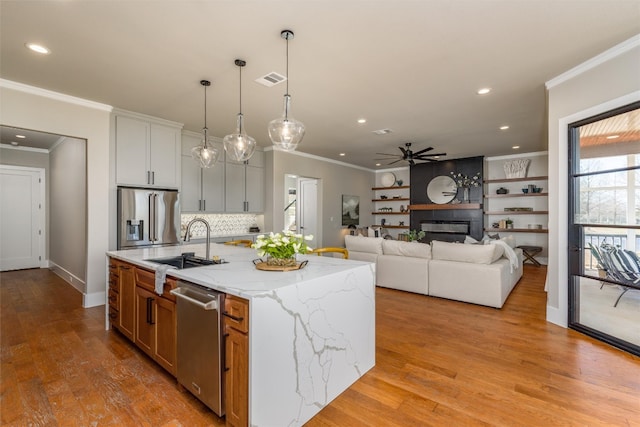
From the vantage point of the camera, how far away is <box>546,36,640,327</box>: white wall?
2748 mm

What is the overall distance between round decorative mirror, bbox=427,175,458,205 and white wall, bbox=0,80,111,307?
7608 millimetres

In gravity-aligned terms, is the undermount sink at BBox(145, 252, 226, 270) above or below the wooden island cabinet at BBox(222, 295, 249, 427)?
above

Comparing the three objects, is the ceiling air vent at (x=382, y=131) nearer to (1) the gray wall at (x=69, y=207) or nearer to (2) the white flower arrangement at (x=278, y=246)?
(2) the white flower arrangement at (x=278, y=246)

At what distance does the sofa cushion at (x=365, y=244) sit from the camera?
16.6 ft

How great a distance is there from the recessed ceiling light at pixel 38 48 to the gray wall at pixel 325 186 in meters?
4.10

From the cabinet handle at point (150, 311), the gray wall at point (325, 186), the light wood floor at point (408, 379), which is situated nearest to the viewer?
the light wood floor at point (408, 379)

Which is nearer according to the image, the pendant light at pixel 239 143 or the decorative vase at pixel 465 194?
the pendant light at pixel 239 143

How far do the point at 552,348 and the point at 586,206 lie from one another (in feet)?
4.96

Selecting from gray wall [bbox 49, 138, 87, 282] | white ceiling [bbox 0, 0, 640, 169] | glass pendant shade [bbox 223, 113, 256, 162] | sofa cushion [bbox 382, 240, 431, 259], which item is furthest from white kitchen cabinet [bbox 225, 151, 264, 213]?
sofa cushion [bbox 382, 240, 431, 259]

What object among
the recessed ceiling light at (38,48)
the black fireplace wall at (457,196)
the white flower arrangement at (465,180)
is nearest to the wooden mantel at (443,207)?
the black fireplace wall at (457,196)

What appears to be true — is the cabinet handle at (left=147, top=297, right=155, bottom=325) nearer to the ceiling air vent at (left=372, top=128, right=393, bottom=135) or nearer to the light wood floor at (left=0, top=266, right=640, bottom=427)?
the light wood floor at (left=0, top=266, right=640, bottom=427)

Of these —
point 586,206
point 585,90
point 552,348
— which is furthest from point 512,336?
point 585,90

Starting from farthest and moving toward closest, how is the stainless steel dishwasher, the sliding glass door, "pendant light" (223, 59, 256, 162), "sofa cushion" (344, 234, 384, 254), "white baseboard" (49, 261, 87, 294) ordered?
"sofa cushion" (344, 234, 384, 254) < "white baseboard" (49, 261, 87, 294) < "pendant light" (223, 59, 256, 162) < the sliding glass door < the stainless steel dishwasher

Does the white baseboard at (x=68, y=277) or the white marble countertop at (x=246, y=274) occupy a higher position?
the white marble countertop at (x=246, y=274)
